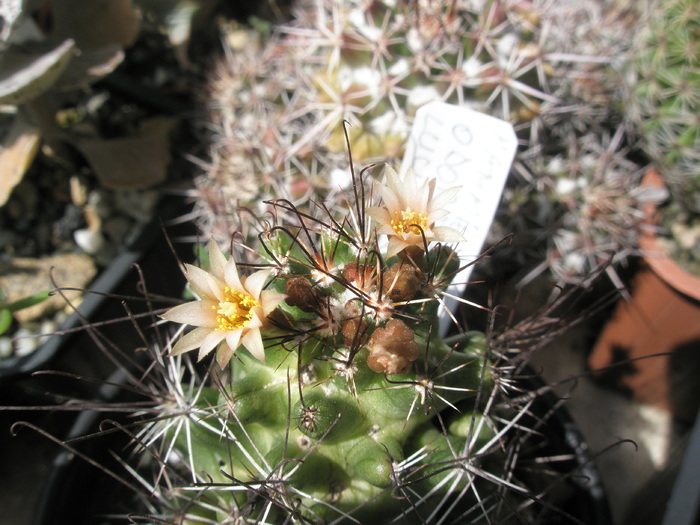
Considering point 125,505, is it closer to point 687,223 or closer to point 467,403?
point 467,403

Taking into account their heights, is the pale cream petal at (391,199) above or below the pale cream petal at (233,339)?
above

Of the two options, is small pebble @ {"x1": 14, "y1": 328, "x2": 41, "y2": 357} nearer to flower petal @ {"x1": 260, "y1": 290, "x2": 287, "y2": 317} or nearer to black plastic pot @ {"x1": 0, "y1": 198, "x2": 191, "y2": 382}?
black plastic pot @ {"x1": 0, "y1": 198, "x2": 191, "y2": 382}

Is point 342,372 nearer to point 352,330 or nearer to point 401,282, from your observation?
point 352,330

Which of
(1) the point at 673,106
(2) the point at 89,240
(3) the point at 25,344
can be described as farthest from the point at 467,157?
(3) the point at 25,344

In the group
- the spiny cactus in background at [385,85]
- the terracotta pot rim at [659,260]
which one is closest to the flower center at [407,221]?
the spiny cactus in background at [385,85]

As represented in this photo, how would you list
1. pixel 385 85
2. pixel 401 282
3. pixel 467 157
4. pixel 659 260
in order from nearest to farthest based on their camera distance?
pixel 401 282
pixel 467 157
pixel 385 85
pixel 659 260

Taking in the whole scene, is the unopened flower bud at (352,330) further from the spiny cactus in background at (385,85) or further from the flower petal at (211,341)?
the spiny cactus in background at (385,85)
